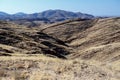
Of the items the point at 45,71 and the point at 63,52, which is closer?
the point at 45,71

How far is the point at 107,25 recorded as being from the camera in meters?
89.7

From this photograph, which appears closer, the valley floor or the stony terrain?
the valley floor

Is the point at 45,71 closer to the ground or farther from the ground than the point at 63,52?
farther from the ground

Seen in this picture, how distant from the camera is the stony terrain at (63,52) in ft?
49.8

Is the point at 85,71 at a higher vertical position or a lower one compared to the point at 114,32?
higher

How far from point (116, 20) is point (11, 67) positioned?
272 ft

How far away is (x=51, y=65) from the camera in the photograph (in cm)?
1723

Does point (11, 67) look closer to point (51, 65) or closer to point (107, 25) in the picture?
point (51, 65)

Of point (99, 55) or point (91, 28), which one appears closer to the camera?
point (99, 55)

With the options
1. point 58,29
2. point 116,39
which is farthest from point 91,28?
point 116,39

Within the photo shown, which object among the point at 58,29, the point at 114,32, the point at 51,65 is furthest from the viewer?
the point at 58,29

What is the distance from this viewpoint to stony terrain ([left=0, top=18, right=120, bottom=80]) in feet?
49.8

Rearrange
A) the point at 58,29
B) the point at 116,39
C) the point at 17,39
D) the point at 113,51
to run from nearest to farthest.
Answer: the point at 113,51, the point at 17,39, the point at 116,39, the point at 58,29

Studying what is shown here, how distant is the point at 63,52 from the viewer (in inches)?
2314
